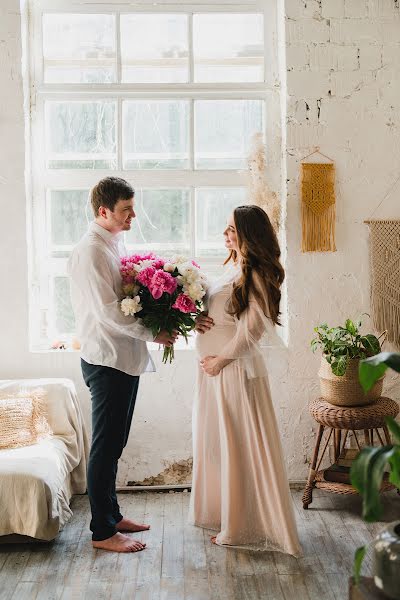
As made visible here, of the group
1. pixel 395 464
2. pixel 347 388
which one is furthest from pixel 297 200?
pixel 395 464

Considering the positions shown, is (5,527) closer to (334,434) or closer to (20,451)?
(20,451)

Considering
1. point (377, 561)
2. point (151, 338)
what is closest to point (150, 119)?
point (151, 338)

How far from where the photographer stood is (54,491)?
3.38 meters

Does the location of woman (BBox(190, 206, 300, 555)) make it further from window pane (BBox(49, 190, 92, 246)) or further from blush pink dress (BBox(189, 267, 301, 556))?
window pane (BBox(49, 190, 92, 246))

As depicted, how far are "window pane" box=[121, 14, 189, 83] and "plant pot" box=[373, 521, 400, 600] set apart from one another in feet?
10.2

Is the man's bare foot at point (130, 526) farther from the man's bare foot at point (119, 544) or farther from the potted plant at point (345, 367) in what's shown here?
the potted plant at point (345, 367)

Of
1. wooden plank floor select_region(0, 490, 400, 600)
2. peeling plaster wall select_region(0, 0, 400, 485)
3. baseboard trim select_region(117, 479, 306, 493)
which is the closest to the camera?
wooden plank floor select_region(0, 490, 400, 600)

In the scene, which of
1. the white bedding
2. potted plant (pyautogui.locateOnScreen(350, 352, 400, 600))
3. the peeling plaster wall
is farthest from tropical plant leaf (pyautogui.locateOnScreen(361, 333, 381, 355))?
potted plant (pyautogui.locateOnScreen(350, 352, 400, 600))

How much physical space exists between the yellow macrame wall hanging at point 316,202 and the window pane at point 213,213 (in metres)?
0.42

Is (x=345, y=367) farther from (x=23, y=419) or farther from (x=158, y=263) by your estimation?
(x=23, y=419)

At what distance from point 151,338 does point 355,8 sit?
2199 mm

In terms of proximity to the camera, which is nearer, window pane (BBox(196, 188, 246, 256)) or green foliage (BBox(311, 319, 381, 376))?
green foliage (BBox(311, 319, 381, 376))

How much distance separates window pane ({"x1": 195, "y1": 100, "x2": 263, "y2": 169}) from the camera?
433 centimetres

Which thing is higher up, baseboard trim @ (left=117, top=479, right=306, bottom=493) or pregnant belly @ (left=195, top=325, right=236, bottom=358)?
pregnant belly @ (left=195, top=325, right=236, bottom=358)
